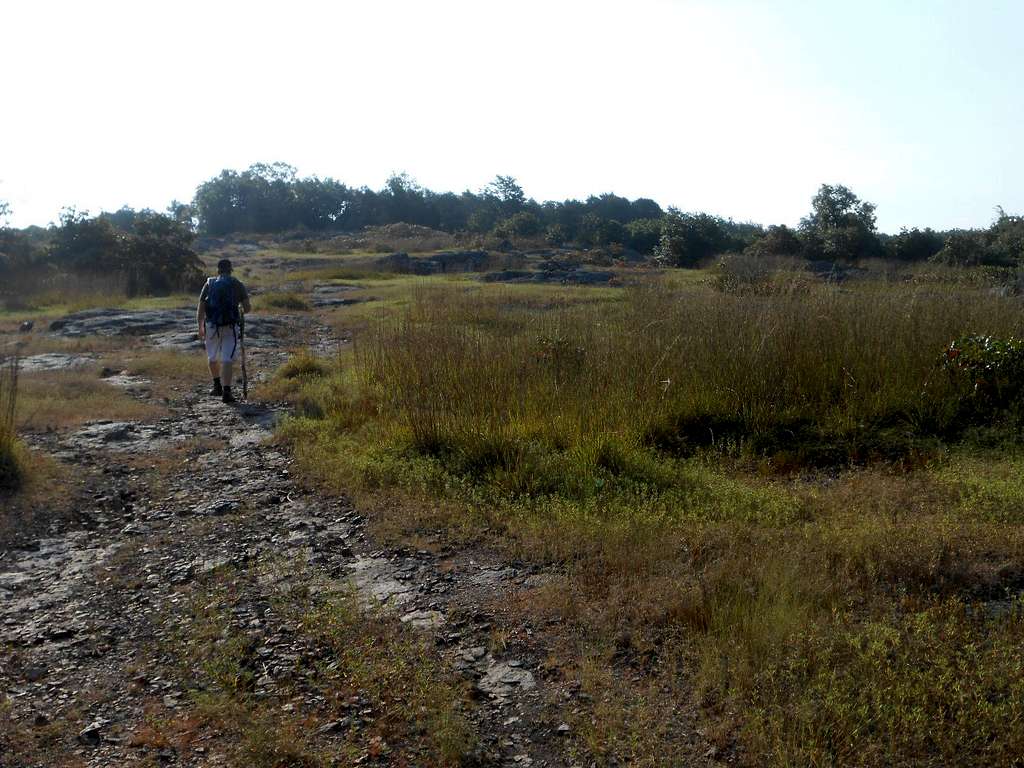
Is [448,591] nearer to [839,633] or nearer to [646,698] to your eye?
[646,698]

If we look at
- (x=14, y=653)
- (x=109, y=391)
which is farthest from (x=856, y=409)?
(x=109, y=391)

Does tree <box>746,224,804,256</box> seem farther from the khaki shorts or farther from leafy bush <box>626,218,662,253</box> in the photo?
the khaki shorts

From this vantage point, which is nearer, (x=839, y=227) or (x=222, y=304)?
(x=222, y=304)

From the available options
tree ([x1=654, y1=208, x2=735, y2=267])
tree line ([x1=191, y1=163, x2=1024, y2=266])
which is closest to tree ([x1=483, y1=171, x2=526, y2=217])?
tree line ([x1=191, y1=163, x2=1024, y2=266])

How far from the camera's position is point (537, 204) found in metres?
69.4

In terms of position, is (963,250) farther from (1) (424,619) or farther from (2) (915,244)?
(1) (424,619)

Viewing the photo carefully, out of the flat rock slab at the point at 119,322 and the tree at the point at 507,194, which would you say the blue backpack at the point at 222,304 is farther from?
the tree at the point at 507,194

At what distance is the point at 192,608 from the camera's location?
181 inches

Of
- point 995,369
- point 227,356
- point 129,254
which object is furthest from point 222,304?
point 129,254

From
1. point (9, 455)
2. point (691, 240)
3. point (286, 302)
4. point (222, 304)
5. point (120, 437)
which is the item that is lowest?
point (120, 437)

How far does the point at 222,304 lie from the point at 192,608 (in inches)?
248

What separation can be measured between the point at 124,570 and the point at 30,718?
5.42 feet

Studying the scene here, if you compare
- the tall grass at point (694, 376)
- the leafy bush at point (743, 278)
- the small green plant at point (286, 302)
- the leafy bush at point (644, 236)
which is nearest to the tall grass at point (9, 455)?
the tall grass at point (694, 376)

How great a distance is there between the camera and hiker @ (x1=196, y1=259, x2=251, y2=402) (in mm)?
10320
